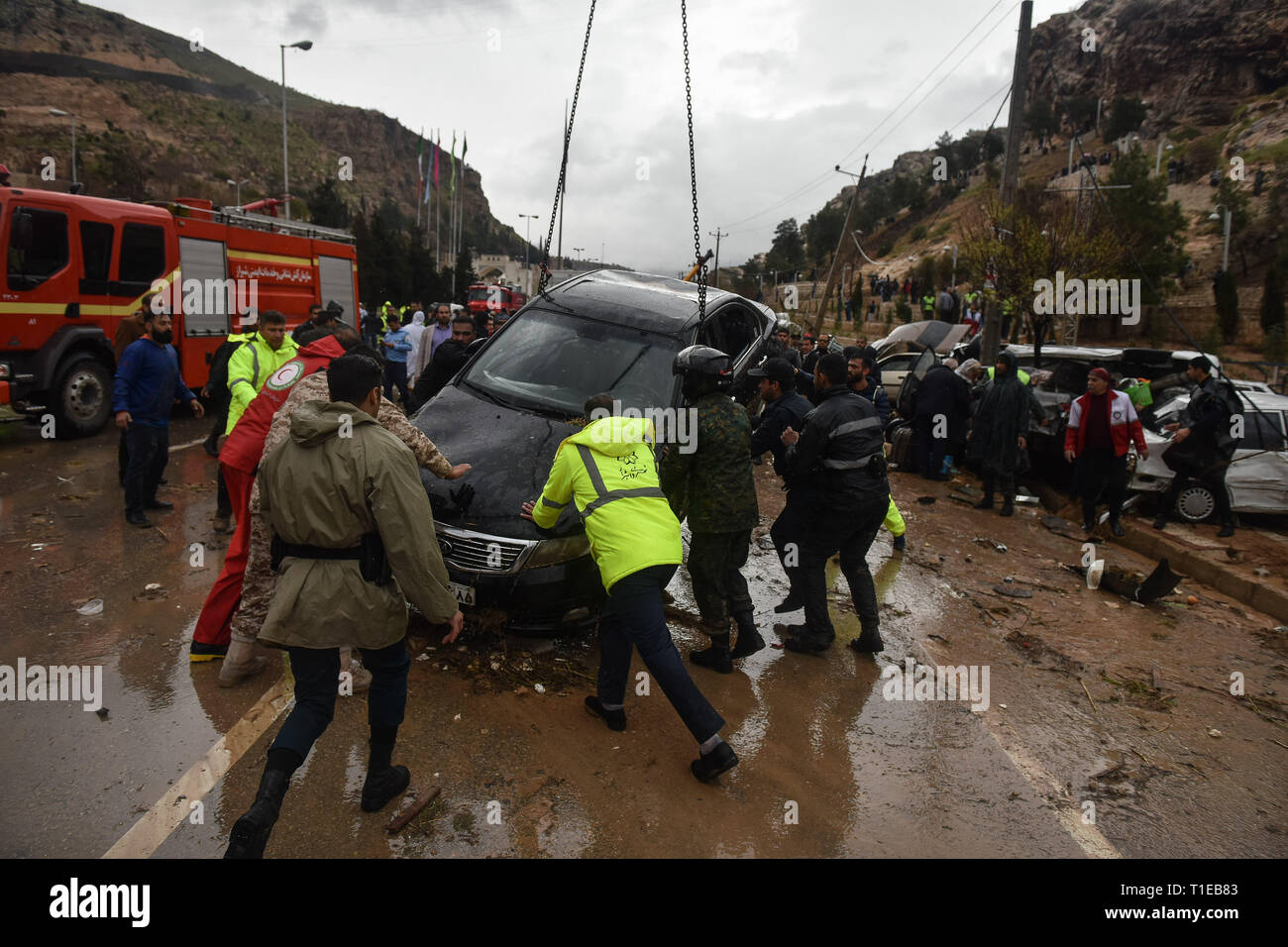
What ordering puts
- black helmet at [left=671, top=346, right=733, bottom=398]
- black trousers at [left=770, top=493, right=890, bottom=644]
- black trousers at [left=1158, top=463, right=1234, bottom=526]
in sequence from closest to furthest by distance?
black helmet at [left=671, top=346, right=733, bottom=398], black trousers at [left=770, top=493, right=890, bottom=644], black trousers at [left=1158, top=463, right=1234, bottom=526]

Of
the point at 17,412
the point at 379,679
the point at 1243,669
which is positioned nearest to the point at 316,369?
the point at 379,679

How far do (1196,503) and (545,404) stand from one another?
8.01 metres

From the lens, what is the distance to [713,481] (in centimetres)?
443

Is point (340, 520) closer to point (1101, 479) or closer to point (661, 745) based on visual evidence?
point (661, 745)

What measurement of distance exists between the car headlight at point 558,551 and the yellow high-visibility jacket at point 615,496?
1.96 ft

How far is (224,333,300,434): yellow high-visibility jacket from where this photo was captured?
5285 millimetres

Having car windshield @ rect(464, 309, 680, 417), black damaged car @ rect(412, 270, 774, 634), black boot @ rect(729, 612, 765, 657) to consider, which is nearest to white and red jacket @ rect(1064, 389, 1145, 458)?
black damaged car @ rect(412, 270, 774, 634)

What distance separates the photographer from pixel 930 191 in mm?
83562

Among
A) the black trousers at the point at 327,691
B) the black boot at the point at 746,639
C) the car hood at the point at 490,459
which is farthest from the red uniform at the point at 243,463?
the black boot at the point at 746,639

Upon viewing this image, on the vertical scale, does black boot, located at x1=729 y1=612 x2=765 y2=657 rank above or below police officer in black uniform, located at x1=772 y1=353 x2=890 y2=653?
below

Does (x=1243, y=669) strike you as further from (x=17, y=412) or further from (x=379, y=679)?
(x=17, y=412)

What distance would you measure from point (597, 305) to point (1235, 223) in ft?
153

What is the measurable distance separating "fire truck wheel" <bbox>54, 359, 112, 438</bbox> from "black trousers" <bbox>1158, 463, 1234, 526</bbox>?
1279cm

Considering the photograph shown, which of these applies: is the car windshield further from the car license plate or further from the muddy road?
the muddy road
